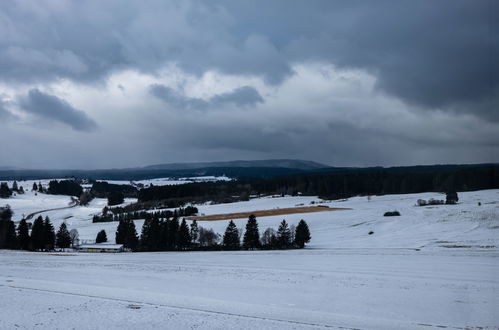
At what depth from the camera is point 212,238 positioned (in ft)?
202

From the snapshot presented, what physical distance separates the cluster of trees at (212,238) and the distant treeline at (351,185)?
252 feet

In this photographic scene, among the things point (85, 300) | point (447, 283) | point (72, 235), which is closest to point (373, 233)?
point (447, 283)

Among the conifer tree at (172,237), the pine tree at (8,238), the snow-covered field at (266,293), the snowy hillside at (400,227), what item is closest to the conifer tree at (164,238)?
the conifer tree at (172,237)

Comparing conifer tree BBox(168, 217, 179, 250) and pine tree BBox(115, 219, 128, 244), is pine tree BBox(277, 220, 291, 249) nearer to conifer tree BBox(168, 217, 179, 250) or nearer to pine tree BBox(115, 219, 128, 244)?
conifer tree BBox(168, 217, 179, 250)

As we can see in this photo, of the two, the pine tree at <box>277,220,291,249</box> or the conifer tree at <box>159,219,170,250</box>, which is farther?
the conifer tree at <box>159,219,170,250</box>

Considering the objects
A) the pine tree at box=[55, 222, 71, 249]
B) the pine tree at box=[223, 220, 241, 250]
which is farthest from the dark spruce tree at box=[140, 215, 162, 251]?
the pine tree at box=[55, 222, 71, 249]

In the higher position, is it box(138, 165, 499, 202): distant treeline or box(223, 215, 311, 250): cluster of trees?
box(138, 165, 499, 202): distant treeline

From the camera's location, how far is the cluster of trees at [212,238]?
54000 millimetres

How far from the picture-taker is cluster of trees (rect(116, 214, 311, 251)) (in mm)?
54000

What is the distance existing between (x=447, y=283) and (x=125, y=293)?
17752mm

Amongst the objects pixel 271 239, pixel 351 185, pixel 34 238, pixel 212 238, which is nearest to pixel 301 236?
pixel 271 239

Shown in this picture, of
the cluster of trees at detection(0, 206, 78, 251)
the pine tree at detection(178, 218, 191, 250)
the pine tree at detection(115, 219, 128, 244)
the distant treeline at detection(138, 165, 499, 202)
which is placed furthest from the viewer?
the distant treeline at detection(138, 165, 499, 202)

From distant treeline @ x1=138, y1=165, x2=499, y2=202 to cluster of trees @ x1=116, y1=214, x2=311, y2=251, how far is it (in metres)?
76.9

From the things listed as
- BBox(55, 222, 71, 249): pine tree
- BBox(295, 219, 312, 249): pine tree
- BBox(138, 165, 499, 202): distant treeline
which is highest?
BBox(138, 165, 499, 202): distant treeline
